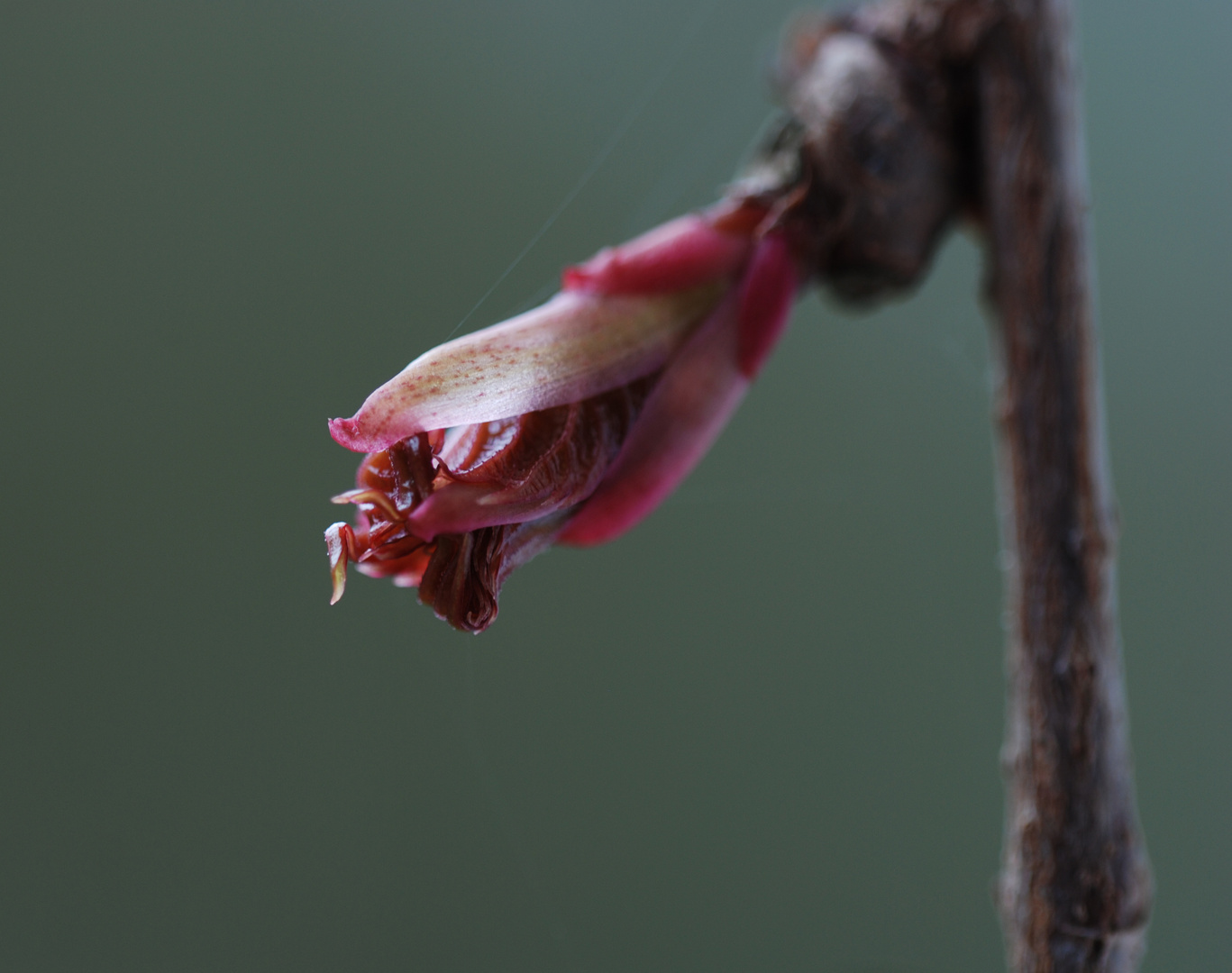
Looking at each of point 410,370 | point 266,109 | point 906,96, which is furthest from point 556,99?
point 410,370

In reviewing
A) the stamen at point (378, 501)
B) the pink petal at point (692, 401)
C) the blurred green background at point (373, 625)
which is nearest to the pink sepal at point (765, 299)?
the pink petal at point (692, 401)

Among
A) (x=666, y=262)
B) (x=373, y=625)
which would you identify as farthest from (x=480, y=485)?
(x=373, y=625)

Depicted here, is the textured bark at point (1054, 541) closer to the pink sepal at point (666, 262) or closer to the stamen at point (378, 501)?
the pink sepal at point (666, 262)

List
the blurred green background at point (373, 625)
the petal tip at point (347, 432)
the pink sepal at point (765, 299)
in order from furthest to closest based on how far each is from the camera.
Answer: the blurred green background at point (373, 625)
the pink sepal at point (765, 299)
the petal tip at point (347, 432)

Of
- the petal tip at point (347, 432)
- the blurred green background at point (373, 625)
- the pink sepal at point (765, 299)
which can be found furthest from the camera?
the blurred green background at point (373, 625)

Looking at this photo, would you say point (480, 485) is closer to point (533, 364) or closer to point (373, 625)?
point (533, 364)

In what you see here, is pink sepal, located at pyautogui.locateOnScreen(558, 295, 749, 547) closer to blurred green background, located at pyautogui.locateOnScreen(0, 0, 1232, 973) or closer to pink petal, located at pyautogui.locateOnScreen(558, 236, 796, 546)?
pink petal, located at pyautogui.locateOnScreen(558, 236, 796, 546)
